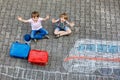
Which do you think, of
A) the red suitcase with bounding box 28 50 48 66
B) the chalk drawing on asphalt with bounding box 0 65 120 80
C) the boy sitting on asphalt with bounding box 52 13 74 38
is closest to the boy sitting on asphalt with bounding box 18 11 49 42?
the boy sitting on asphalt with bounding box 52 13 74 38

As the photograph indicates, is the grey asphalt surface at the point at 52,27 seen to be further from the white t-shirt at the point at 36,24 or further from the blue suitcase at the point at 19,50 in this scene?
the white t-shirt at the point at 36,24

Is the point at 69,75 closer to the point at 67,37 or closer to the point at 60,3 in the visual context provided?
the point at 67,37

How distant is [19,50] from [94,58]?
1.95 m

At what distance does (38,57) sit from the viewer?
27.7 ft

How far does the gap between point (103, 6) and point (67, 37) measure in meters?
1.55

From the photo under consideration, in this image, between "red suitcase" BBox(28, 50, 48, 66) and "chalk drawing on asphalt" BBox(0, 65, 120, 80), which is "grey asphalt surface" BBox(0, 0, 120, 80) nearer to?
"chalk drawing on asphalt" BBox(0, 65, 120, 80)

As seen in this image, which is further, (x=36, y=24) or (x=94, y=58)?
(x=36, y=24)

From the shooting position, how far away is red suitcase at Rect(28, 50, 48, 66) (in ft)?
27.7

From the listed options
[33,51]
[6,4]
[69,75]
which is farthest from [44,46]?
[6,4]

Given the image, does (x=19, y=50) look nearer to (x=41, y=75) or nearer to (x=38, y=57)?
(x=38, y=57)

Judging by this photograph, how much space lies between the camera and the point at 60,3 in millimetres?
9898

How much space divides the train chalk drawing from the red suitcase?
1.76 feet

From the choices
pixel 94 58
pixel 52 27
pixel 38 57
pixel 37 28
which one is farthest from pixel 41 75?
pixel 52 27

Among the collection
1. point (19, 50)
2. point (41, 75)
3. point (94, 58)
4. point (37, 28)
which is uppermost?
point (37, 28)
